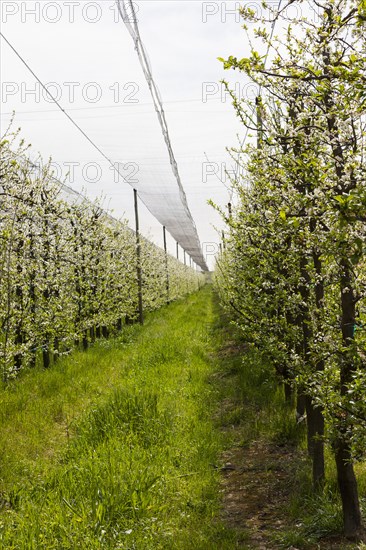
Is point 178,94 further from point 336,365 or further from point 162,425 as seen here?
point 336,365

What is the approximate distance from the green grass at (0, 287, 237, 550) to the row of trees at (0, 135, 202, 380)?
85cm

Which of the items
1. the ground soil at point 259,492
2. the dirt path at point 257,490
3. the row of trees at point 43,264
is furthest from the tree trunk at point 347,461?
the row of trees at point 43,264

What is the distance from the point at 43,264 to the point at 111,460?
6111 mm

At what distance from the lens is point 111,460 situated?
5254 mm

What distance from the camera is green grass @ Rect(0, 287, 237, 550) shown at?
4234mm

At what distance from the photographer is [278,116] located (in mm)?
5629

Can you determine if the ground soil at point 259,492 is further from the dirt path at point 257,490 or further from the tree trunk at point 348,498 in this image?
the tree trunk at point 348,498

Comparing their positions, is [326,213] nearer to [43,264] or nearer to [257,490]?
[257,490]

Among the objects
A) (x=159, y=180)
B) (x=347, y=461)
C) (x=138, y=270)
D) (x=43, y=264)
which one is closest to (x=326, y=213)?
(x=347, y=461)

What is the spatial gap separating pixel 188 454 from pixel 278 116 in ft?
12.9

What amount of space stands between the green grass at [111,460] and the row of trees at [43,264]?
2.80 ft

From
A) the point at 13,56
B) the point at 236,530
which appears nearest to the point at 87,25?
the point at 13,56

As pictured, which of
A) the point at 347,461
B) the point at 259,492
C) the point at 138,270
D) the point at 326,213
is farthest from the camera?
the point at 138,270

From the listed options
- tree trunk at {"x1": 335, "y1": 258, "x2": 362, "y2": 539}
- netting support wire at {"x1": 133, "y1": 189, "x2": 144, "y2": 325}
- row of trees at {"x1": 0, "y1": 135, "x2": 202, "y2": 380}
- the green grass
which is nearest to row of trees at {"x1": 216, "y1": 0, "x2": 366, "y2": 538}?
tree trunk at {"x1": 335, "y1": 258, "x2": 362, "y2": 539}
